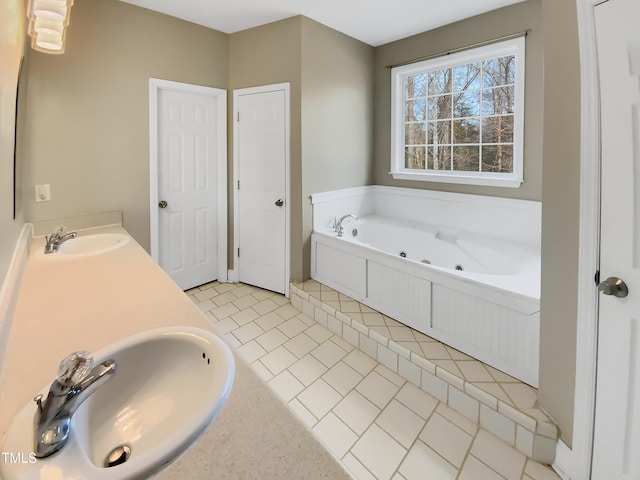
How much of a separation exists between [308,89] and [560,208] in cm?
231

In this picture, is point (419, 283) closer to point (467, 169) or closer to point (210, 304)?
point (467, 169)

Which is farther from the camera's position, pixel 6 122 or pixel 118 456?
pixel 6 122

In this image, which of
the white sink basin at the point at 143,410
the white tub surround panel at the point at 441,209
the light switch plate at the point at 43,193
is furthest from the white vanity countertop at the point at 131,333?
the white tub surround panel at the point at 441,209

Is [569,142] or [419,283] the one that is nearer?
[569,142]

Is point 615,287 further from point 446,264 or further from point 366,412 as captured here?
point 446,264

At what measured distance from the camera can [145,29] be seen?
2748mm

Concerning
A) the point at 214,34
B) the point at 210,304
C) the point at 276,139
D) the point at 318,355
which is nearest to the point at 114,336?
the point at 318,355

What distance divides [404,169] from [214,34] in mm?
2362

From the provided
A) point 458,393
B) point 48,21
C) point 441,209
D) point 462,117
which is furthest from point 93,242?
point 462,117

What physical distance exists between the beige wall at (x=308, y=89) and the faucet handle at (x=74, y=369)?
254 centimetres

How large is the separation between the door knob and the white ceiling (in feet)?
8.48

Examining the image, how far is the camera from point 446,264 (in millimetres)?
3107

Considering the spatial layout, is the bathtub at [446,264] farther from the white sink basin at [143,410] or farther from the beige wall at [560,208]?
the white sink basin at [143,410]

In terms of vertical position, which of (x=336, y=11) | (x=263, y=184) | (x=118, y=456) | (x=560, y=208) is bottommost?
(x=118, y=456)
